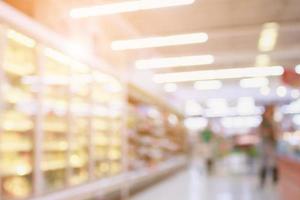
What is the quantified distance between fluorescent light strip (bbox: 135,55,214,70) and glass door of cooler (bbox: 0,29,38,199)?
4.71 m

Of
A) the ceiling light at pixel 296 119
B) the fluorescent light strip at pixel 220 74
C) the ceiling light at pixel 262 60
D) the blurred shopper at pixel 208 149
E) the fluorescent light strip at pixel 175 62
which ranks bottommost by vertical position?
the blurred shopper at pixel 208 149

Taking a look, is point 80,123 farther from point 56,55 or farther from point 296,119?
point 296,119

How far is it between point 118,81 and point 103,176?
69.6 inches

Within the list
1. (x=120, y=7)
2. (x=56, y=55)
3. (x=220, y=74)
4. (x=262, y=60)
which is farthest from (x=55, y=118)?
(x=220, y=74)

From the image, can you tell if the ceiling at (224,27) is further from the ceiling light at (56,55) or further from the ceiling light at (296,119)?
the ceiling light at (296,119)

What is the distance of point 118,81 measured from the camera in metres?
7.18

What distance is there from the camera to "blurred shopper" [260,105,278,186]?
888 centimetres

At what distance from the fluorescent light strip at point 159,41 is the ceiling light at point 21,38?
9.93ft

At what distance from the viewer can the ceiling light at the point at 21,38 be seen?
149 inches

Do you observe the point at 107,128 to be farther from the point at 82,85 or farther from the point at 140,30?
the point at 140,30

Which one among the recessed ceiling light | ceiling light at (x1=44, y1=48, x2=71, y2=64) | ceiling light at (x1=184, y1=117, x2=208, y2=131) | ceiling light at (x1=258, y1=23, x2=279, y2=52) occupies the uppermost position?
ceiling light at (x1=258, y1=23, x2=279, y2=52)

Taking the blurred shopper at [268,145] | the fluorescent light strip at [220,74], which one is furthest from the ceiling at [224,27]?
the blurred shopper at [268,145]

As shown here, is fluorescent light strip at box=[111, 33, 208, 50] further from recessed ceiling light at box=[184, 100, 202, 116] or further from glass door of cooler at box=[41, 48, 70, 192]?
recessed ceiling light at box=[184, 100, 202, 116]

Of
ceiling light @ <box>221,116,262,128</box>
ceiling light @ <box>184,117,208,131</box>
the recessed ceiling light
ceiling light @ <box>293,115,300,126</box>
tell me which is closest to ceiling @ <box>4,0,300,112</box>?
ceiling light @ <box>293,115,300,126</box>
